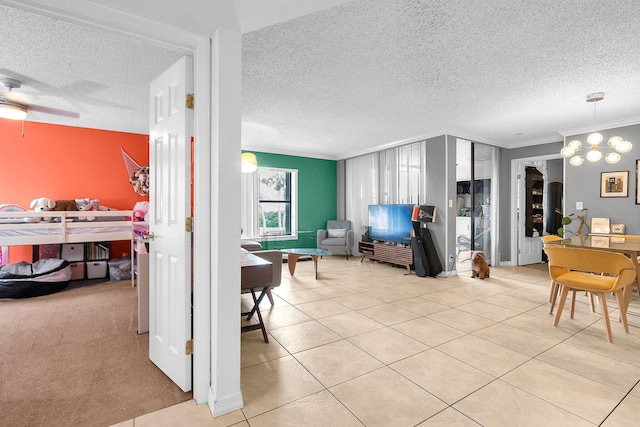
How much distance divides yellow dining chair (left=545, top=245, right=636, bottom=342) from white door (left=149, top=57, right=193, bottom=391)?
3.31 meters

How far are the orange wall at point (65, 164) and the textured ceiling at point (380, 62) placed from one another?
0.34m

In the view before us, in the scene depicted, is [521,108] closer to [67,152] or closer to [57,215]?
[57,215]

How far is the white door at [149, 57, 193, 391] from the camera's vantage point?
1.79m

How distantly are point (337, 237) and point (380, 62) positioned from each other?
4.70 metres

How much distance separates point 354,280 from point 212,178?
11.6 ft

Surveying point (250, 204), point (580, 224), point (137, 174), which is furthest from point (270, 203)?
point (580, 224)

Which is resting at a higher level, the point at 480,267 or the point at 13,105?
the point at 13,105

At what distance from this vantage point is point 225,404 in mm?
1677

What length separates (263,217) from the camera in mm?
6723

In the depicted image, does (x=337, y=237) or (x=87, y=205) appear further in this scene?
(x=337, y=237)

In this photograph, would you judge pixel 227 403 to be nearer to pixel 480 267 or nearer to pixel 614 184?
pixel 480 267

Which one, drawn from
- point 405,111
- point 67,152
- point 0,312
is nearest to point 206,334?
point 0,312

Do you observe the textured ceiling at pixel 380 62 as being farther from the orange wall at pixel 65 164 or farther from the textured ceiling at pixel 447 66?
the orange wall at pixel 65 164

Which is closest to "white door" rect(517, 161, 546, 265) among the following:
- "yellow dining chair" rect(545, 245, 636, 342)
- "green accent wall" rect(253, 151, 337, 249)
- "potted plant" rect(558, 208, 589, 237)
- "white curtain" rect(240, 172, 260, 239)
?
"potted plant" rect(558, 208, 589, 237)
